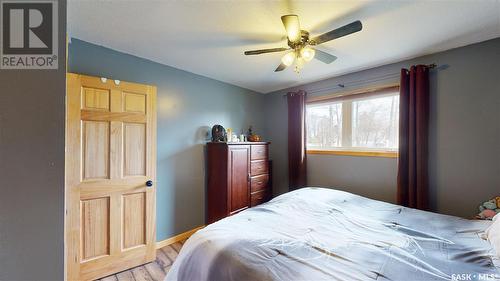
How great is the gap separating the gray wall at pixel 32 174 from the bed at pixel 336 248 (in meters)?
0.77

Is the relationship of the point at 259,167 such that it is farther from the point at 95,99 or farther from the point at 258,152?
the point at 95,99

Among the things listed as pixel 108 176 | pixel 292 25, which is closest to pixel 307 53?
pixel 292 25

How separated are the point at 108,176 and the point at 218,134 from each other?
4.73 feet

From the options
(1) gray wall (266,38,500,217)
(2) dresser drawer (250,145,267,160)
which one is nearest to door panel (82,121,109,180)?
(2) dresser drawer (250,145,267,160)

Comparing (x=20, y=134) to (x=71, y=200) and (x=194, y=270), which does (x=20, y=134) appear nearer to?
(x=194, y=270)

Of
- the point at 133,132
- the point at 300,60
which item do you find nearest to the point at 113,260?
the point at 133,132

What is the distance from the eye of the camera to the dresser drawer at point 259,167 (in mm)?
3031

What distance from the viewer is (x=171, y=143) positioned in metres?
2.63

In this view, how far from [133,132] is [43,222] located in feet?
5.60

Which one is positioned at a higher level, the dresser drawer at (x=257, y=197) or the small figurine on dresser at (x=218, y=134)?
the small figurine on dresser at (x=218, y=134)

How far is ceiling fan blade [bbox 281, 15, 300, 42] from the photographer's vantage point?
1.37 meters

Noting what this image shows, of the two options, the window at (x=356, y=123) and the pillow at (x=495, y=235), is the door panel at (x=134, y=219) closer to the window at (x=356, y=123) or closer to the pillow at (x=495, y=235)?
the window at (x=356, y=123)

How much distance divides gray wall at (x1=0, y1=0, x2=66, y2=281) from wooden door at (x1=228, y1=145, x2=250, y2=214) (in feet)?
7.02

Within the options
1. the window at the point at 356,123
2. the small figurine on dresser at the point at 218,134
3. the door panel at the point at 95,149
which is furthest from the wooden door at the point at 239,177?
the door panel at the point at 95,149
